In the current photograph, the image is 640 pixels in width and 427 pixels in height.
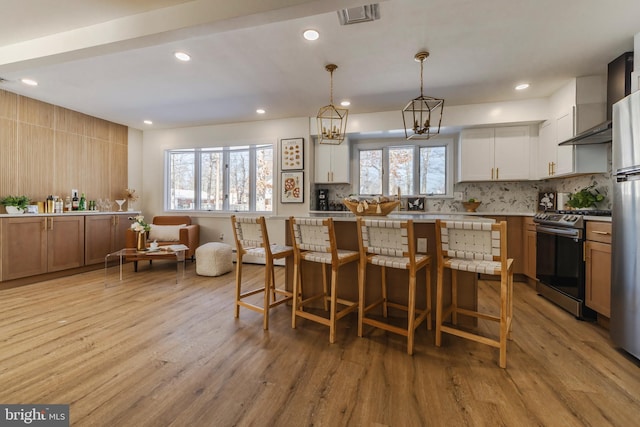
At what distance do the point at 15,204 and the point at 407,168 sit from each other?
18.8 feet

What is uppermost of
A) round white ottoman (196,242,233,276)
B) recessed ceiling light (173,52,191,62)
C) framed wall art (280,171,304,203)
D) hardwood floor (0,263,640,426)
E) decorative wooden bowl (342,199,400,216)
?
recessed ceiling light (173,52,191,62)

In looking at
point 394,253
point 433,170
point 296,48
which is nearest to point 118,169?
point 296,48

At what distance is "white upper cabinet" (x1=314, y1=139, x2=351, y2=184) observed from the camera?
491 centimetres

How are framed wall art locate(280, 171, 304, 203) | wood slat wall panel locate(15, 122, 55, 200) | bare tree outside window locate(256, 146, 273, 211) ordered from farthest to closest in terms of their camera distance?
bare tree outside window locate(256, 146, 273, 211)
framed wall art locate(280, 171, 304, 203)
wood slat wall panel locate(15, 122, 55, 200)

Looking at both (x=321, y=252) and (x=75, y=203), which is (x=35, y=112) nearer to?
(x=75, y=203)

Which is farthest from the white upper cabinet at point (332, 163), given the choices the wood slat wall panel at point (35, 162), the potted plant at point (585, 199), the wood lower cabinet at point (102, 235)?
the wood slat wall panel at point (35, 162)

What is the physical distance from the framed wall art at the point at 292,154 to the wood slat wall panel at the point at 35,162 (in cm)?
348

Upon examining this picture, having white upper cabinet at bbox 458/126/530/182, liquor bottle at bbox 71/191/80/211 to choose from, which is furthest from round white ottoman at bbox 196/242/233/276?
white upper cabinet at bbox 458/126/530/182

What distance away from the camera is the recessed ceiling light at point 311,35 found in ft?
8.01

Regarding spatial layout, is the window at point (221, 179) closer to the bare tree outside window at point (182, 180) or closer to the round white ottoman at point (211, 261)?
the bare tree outside window at point (182, 180)

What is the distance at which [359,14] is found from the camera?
7.22 ft

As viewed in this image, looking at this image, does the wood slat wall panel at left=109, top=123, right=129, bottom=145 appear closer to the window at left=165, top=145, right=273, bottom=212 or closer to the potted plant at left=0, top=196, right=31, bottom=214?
the window at left=165, top=145, right=273, bottom=212

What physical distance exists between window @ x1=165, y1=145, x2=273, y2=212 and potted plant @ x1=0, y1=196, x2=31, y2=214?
212 cm

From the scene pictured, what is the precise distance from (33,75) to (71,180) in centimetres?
177
